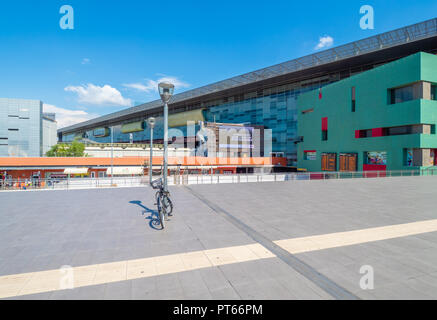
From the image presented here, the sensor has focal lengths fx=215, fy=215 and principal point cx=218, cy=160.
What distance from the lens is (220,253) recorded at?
437cm

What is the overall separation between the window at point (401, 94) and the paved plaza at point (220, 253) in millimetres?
26497

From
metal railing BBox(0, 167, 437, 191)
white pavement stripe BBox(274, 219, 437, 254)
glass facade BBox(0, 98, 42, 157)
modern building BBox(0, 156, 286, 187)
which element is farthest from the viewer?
glass facade BBox(0, 98, 42, 157)

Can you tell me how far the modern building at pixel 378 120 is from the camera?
25.2 meters

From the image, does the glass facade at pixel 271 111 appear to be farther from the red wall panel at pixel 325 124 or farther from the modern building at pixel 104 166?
the red wall panel at pixel 325 124

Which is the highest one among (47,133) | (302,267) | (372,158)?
(47,133)

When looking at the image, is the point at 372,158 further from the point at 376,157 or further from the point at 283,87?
the point at 283,87

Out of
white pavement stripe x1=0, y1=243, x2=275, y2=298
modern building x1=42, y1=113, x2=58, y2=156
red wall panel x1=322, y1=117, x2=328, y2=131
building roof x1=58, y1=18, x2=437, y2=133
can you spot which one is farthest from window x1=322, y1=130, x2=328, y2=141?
modern building x1=42, y1=113, x2=58, y2=156

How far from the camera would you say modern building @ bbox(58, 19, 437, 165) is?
3766 centimetres

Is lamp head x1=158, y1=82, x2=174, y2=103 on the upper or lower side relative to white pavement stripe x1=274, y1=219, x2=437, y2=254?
upper

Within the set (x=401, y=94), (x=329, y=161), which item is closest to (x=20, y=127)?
(x=329, y=161)

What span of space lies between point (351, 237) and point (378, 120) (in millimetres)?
31687

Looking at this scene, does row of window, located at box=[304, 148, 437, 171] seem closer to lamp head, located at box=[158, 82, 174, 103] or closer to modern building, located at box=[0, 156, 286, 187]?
modern building, located at box=[0, 156, 286, 187]

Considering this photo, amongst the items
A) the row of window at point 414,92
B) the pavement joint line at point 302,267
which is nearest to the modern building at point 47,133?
the pavement joint line at point 302,267
